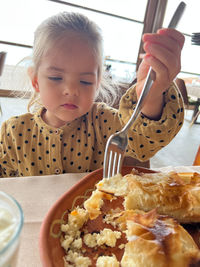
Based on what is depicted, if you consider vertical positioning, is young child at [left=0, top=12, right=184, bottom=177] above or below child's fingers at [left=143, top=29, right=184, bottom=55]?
below

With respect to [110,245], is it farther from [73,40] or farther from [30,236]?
[73,40]

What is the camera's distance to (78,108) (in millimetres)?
831

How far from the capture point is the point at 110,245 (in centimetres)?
46

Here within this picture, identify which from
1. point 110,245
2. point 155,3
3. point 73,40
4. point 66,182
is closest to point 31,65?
point 73,40

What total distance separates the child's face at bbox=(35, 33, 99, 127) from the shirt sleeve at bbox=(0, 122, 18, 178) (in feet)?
0.93

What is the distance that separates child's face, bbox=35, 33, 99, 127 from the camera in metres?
0.76

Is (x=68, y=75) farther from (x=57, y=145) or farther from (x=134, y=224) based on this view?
(x=134, y=224)

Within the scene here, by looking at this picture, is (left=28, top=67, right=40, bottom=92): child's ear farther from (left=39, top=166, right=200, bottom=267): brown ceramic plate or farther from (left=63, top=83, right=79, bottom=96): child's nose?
(left=39, top=166, right=200, bottom=267): brown ceramic plate

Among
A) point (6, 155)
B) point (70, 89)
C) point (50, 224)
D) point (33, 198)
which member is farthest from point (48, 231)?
point (6, 155)

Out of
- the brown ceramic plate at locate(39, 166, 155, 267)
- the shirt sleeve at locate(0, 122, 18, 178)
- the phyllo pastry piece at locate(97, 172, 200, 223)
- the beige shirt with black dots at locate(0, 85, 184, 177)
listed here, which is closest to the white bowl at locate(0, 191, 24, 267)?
the brown ceramic plate at locate(39, 166, 155, 267)

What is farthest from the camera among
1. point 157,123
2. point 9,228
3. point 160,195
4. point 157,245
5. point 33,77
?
point 33,77

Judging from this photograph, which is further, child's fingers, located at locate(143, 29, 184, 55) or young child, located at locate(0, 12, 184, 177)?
young child, located at locate(0, 12, 184, 177)

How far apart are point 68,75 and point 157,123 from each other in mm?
347

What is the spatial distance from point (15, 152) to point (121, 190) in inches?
23.2
